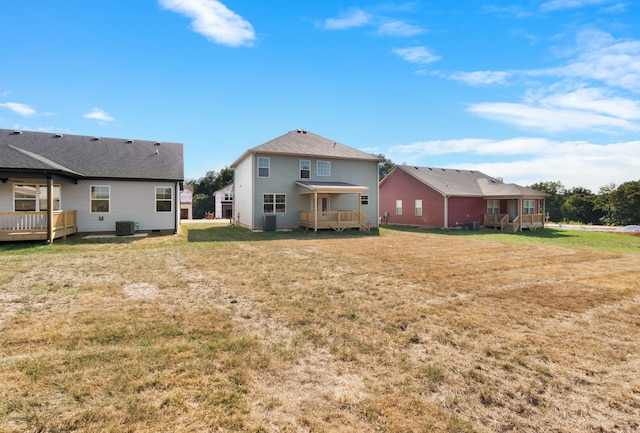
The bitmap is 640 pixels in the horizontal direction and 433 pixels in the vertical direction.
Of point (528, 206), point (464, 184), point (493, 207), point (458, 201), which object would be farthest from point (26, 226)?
point (528, 206)

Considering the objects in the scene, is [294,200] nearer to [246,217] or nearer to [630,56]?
[246,217]

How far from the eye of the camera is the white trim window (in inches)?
808

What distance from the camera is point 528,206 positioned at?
25.5 meters

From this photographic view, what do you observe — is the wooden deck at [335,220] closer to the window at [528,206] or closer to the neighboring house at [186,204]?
the window at [528,206]

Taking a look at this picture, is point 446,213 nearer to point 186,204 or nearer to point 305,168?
point 305,168

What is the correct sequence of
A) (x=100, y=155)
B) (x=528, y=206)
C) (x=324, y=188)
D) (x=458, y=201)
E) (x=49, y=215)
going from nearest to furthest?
(x=49, y=215), (x=100, y=155), (x=324, y=188), (x=458, y=201), (x=528, y=206)

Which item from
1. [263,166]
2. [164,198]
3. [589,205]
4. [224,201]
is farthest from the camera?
[224,201]

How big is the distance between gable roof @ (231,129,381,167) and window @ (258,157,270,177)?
23.9 inches

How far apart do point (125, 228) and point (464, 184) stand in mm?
25275

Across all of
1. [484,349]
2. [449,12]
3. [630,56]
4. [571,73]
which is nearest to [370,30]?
[449,12]

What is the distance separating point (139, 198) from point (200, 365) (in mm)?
15982

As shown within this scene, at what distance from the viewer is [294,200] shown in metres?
21.4

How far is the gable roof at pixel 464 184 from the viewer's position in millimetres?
24109

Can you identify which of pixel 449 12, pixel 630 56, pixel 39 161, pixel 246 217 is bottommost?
pixel 246 217
